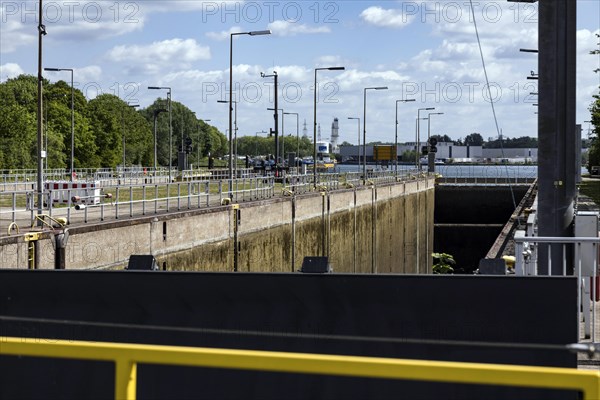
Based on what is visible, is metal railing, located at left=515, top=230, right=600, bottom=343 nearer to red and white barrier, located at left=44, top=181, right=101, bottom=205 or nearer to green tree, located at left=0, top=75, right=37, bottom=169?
red and white barrier, located at left=44, top=181, right=101, bottom=205

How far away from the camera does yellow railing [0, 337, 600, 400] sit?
395 centimetres

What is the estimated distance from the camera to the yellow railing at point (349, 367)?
395cm

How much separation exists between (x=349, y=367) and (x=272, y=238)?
3548cm

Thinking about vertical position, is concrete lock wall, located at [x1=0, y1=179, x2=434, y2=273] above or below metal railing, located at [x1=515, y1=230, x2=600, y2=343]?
below

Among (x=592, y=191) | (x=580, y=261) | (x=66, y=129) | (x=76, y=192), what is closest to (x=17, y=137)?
(x=66, y=129)

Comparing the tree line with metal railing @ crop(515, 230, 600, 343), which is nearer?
metal railing @ crop(515, 230, 600, 343)

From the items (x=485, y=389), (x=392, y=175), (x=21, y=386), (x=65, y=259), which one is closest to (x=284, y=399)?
(x=485, y=389)

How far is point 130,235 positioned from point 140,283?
17.8 meters

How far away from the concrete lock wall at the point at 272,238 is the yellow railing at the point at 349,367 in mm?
16279

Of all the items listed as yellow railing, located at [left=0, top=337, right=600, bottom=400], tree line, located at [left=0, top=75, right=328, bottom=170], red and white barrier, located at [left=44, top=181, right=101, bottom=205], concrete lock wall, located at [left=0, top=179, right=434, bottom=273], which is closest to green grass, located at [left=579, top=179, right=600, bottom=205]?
concrete lock wall, located at [left=0, top=179, right=434, bottom=273]

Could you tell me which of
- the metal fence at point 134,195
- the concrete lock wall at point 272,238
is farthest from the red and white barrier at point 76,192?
the concrete lock wall at point 272,238

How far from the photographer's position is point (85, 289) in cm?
862

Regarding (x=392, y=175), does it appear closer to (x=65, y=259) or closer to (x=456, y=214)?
(x=456, y=214)

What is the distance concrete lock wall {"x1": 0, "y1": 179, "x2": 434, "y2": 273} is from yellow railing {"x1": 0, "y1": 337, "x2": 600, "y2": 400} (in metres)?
16.3
